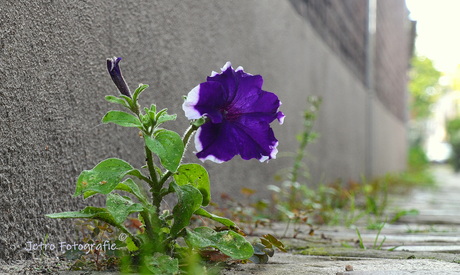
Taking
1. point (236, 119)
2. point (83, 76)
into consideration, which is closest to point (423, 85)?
point (83, 76)

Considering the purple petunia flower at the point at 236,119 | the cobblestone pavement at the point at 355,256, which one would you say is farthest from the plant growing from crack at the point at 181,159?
the cobblestone pavement at the point at 355,256

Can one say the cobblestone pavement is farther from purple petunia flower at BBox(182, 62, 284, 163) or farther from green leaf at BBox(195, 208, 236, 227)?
purple petunia flower at BBox(182, 62, 284, 163)

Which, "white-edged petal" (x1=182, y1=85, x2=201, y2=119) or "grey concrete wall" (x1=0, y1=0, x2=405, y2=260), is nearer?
"white-edged petal" (x1=182, y1=85, x2=201, y2=119)

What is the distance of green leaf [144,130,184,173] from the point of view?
1.21 metres

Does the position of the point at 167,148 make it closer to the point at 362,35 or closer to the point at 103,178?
the point at 103,178

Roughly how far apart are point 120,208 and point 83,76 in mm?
574

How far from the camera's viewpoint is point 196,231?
1342mm

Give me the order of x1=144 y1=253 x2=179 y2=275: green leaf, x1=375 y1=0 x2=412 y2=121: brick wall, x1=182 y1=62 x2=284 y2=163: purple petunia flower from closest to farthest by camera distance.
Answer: x1=144 y1=253 x2=179 y2=275: green leaf
x1=182 y1=62 x2=284 y2=163: purple petunia flower
x1=375 y1=0 x2=412 y2=121: brick wall

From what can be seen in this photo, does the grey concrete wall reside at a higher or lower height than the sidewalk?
higher

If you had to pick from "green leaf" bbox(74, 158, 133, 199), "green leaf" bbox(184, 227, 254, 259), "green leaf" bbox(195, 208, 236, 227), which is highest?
"green leaf" bbox(74, 158, 133, 199)

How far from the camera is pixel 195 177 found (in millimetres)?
1366

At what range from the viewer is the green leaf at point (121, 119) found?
1.22 m

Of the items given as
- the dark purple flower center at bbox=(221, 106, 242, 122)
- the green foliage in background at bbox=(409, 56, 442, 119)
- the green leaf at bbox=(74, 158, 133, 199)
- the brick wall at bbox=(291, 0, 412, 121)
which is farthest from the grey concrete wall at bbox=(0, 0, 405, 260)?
the green foliage in background at bbox=(409, 56, 442, 119)

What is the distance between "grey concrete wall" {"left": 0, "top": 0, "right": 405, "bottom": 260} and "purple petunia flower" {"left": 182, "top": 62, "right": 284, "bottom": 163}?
0.46 meters
